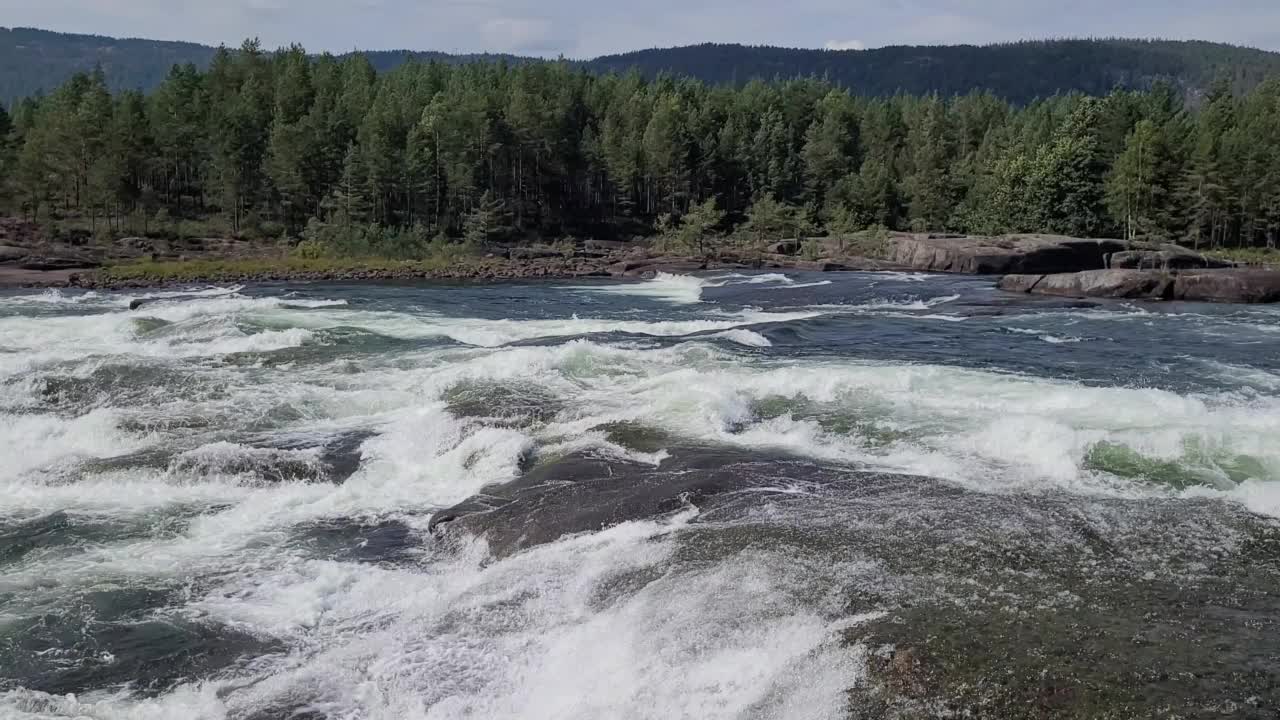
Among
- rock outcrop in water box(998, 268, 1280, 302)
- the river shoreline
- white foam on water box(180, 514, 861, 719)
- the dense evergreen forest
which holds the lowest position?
the river shoreline

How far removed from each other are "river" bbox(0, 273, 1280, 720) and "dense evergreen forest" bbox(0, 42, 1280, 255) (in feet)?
157

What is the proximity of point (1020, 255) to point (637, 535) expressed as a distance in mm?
47545

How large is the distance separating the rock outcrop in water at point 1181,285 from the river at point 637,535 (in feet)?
53.0

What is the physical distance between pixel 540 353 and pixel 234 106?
68.7m

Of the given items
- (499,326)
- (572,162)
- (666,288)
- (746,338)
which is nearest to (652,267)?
(666,288)

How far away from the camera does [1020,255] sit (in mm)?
52688

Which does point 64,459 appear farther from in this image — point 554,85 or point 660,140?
point 554,85

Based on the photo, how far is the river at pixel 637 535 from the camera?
779cm

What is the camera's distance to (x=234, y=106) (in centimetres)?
7906

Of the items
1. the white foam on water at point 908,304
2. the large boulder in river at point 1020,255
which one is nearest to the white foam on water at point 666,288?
the white foam on water at point 908,304

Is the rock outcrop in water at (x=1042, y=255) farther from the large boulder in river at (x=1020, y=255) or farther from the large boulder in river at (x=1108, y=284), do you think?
the large boulder in river at (x=1108, y=284)

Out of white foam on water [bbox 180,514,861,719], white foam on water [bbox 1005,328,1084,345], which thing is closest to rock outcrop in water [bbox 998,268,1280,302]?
white foam on water [bbox 1005,328,1084,345]

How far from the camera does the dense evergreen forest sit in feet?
227

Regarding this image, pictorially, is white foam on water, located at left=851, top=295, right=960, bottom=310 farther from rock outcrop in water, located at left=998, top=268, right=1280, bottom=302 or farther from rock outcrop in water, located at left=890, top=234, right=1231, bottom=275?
rock outcrop in water, located at left=890, top=234, right=1231, bottom=275
